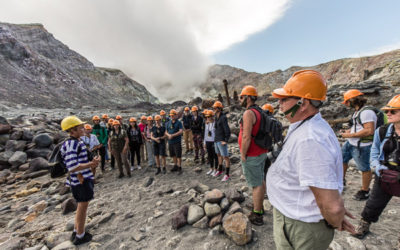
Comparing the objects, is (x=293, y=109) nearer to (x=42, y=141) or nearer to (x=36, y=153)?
(x=36, y=153)

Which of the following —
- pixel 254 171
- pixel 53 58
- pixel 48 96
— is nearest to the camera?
pixel 254 171

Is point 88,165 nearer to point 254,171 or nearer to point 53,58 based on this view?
point 254,171

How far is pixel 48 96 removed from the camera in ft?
141

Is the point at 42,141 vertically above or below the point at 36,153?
above

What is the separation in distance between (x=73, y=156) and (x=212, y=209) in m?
2.58

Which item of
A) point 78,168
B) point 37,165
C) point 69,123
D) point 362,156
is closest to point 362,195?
point 362,156

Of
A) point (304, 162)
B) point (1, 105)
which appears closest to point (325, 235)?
point (304, 162)

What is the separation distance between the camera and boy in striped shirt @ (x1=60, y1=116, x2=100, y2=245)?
2.92 meters

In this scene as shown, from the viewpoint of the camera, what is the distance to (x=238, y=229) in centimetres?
271

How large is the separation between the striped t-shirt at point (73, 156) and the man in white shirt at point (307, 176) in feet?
9.97

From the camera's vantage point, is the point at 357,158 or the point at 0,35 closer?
the point at 357,158

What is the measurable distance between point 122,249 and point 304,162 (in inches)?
127

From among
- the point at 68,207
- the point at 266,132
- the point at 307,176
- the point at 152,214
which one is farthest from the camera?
the point at 68,207

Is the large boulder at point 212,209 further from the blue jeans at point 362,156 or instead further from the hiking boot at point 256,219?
the blue jeans at point 362,156
